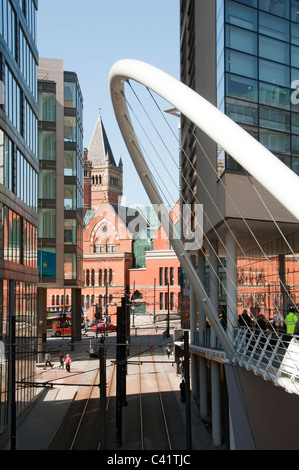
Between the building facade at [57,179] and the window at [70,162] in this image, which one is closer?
the building facade at [57,179]

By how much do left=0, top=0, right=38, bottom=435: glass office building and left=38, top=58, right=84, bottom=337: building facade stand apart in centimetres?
1634

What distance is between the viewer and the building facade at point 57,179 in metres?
46.0

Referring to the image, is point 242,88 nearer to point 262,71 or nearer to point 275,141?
point 262,71

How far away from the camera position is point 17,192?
2425 centimetres

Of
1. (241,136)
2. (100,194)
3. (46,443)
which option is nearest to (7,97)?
(46,443)

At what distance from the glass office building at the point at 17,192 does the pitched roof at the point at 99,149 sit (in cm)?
12537

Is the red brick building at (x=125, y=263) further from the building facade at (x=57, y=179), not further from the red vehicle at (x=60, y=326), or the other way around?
the building facade at (x=57, y=179)

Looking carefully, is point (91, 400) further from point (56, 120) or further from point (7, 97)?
point (56, 120)

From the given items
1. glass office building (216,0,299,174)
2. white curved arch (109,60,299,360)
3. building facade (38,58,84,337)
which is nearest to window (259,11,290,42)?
glass office building (216,0,299,174)

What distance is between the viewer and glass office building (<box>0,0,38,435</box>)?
2147cm

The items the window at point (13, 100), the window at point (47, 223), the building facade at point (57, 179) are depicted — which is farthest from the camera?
the window at point (47, 223)

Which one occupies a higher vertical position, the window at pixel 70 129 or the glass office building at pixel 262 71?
the window at pixel 70 129

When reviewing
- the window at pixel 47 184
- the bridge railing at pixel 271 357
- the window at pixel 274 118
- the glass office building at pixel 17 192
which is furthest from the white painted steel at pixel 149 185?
the window at pixel 47 184

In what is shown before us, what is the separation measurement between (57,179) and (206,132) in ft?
124
